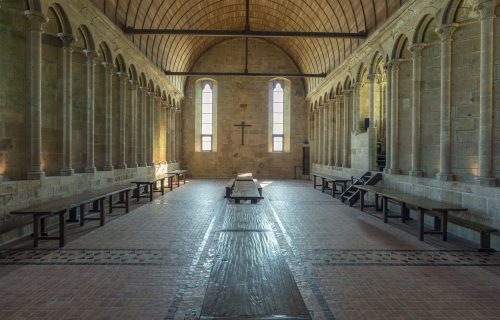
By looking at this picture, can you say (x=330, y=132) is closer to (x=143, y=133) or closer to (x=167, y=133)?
(x=167, y=133)

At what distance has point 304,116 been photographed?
2903 centimetres

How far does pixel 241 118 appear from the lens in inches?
1135

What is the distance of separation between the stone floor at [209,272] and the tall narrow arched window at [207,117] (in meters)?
Result: 18.9

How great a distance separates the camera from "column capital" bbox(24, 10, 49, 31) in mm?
8975

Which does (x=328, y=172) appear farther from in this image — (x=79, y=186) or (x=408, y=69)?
(x=79, y=186)

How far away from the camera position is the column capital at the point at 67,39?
1064 centimetres

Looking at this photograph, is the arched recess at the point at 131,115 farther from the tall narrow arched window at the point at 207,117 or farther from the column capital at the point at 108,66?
the tall narrow arched window at the point at 207,117

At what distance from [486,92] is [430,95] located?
9.51 feet

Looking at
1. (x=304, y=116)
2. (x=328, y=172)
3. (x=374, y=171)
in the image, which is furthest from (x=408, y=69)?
(x=304, y=116)

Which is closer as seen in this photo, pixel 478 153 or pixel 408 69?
pixel 478 153

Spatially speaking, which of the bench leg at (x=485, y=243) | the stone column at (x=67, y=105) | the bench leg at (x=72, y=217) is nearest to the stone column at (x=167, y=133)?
the stone column at (x=67, y=105)

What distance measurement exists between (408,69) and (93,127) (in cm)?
1072

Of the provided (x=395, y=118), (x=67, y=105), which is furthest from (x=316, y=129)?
(x=67, y=105)

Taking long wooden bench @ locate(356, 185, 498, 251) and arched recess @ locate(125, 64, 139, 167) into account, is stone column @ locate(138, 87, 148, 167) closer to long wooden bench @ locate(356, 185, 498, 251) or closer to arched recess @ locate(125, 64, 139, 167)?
arched recess @ locate(125, 64, 139, 167)
